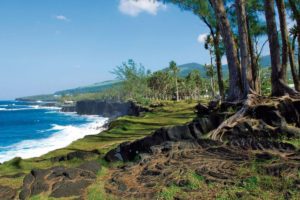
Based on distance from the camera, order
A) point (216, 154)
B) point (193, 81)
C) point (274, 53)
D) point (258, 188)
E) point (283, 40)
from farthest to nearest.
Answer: point (193, 81) < point (283, 40) < point (274, 53) < point (216, 154) < point (258, 188)

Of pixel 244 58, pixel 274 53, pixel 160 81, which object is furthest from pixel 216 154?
pixel 160 81

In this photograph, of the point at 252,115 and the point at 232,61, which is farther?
the point at 232,61

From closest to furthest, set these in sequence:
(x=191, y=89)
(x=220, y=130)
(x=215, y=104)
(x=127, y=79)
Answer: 1. (x=220, y=130)
2. (x=215, y=104)
3. (x=127, y=79)
4. (x=191, y=89)

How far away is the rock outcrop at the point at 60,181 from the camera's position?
9.00 m

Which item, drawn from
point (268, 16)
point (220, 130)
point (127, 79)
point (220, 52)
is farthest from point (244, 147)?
point (127, 79)

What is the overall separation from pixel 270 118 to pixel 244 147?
273 centimetres

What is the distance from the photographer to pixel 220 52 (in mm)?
35406

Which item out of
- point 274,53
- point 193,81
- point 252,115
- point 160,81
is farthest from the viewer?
point 160,81

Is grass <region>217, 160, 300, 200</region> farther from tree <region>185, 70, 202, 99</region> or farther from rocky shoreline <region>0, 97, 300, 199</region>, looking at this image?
tree <region>185, 70, 202, 99</region>

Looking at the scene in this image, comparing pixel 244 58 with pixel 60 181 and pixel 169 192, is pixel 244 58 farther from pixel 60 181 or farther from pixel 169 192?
pixel 60 181

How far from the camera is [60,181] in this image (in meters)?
9.72

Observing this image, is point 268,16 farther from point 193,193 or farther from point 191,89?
point 191,89

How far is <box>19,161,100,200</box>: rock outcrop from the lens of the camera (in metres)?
9.00

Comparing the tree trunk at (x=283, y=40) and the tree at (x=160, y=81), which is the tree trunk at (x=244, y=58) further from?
the tree at (x=160, y=81)
